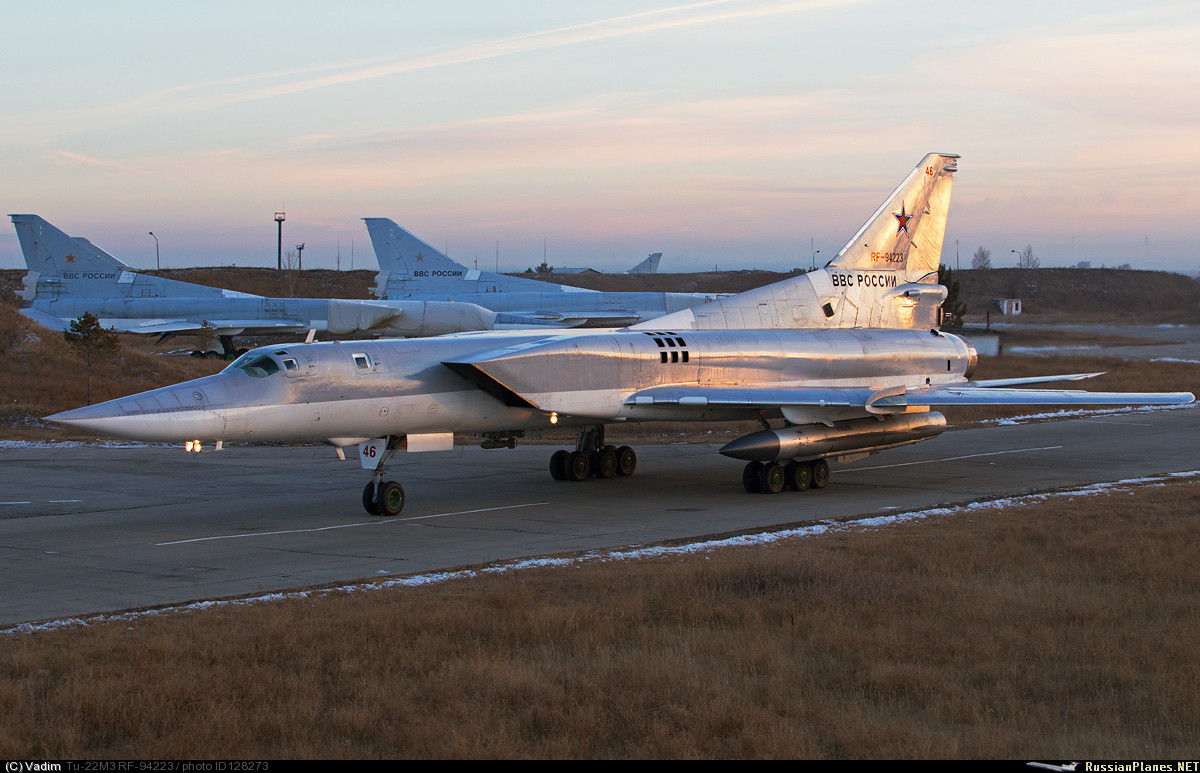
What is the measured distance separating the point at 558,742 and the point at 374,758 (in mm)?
972

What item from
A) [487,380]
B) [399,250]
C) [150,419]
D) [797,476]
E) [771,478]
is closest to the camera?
[150,419]

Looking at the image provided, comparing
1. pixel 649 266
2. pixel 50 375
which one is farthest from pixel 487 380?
pixel 649 266

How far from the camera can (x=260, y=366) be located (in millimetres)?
13641

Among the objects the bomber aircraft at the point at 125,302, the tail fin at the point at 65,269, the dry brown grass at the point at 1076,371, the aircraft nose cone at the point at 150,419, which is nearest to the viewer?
the aircraft nose cone at the point at 150,419

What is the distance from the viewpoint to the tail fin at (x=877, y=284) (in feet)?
62.5

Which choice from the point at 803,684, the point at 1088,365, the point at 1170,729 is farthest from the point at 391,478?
the point at 1088,365

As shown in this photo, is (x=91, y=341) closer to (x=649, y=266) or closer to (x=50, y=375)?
(x=50, y=375)

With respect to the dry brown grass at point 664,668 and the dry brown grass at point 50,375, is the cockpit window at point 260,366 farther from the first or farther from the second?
the dry brown grass at point 50,375

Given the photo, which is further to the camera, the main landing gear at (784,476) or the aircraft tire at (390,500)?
the main landing gear at (784,476)

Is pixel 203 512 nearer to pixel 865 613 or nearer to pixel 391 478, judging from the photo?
pixel 391 478

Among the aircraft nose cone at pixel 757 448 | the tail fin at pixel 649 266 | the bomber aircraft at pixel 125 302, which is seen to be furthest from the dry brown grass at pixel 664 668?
the tail fin at pixel 649 266

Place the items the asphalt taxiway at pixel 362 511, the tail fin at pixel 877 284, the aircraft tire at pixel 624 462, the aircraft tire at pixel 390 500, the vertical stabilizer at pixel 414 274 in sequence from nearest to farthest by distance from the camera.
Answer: the asphalt taxiway at pixel 362 511 → the aircraft tire at pixel 390 500 → the aircraft tire at pixel 624 462 → the tail fin at pixel 877 284 → the vertical stabilizer at pixel 414 274

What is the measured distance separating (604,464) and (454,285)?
32853 mm

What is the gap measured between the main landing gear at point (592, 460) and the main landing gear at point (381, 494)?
3.94 meters
